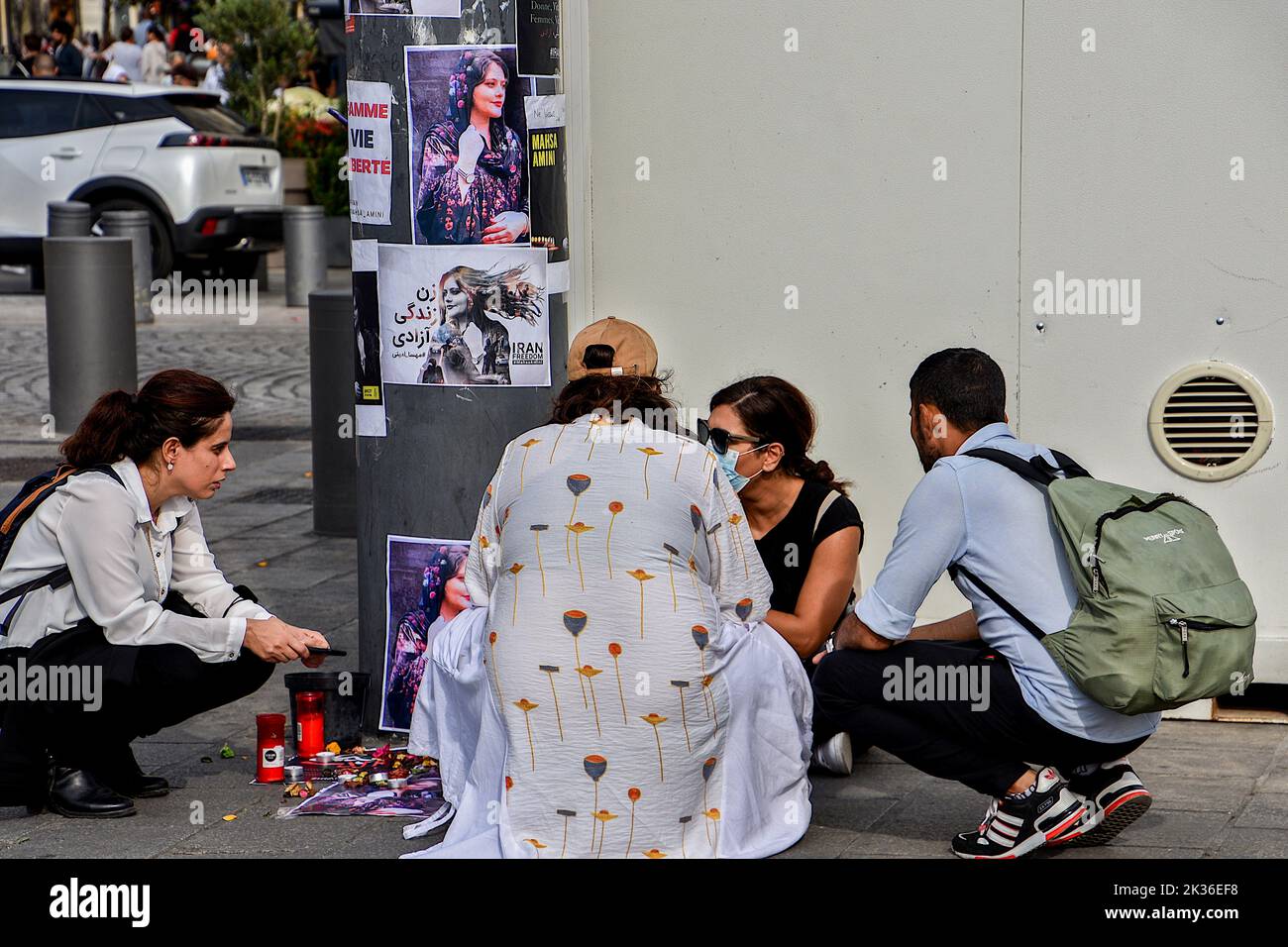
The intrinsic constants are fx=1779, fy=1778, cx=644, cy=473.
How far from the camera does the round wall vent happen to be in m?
5.33

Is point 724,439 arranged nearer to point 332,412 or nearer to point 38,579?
point 38,579

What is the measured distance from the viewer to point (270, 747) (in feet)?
15.9

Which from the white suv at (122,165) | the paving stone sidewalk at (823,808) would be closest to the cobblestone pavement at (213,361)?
the white suv at (122,165)

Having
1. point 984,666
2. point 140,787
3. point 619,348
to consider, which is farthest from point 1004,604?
point 140,787

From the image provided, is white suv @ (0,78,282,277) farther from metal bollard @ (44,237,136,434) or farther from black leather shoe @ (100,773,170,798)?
black leather shoe @ (100,773,170,798)

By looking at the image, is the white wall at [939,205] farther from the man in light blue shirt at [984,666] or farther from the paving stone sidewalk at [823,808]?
the man in light blue shirt at [984,666]

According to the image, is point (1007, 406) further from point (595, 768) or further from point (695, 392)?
point (595, 768)

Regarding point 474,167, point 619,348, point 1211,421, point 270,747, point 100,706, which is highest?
point 474,167

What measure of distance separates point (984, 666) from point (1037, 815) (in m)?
0.36

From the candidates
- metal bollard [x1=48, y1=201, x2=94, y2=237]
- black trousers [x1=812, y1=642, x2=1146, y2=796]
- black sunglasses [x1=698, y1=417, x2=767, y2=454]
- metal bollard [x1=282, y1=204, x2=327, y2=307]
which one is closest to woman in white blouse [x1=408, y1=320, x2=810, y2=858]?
black trousers [x1=812, y1=642, x2=1146, y2=796]

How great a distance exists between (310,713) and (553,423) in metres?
1.47

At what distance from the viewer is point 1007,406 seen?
549 cm

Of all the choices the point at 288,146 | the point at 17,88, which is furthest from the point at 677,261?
the point at 288,146

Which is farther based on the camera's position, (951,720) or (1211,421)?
(1211,421)
